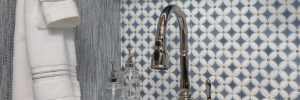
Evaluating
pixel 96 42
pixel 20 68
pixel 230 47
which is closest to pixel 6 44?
pixel 20 68

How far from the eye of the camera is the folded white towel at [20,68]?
684 mm

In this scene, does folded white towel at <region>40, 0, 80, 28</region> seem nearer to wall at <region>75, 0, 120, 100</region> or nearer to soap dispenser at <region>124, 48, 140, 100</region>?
wall at <region>75, 0, 120, 100</region>

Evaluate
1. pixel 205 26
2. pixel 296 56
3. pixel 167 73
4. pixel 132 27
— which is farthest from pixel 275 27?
pixel 132 27

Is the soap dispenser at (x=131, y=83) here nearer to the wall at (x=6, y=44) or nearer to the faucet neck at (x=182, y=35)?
the faucet neck at (x=182, y=35)

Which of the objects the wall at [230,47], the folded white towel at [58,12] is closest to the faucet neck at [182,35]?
the wall at [230,47]

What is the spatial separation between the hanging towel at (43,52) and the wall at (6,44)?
4 cm

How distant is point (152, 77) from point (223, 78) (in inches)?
10.6

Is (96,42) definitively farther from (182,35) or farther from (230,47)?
(230,47)

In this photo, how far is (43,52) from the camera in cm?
67

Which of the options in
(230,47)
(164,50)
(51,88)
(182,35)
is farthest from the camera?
(230,47)

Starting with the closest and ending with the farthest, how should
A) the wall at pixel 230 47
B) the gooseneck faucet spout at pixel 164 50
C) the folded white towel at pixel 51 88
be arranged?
the folded white towel at pixel 51 88 < the gooseneck faucet spout at pixel 164 50 < the wall at pixel 230 47

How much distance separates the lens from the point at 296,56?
0.96 meters

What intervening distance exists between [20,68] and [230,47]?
669mm

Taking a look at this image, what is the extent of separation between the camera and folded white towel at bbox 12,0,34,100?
684 mm
